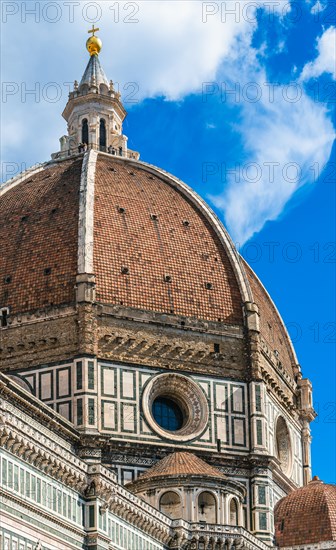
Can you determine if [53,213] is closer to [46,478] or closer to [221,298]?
[221,298]

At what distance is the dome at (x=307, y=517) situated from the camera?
52781 millimetres

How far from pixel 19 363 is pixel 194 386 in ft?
22.4

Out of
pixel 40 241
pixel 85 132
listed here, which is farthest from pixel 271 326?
pixel 85 132

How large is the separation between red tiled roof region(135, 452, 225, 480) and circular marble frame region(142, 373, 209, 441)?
6.85 feet

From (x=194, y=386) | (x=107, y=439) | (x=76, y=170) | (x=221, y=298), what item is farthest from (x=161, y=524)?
(x=76, y=170)

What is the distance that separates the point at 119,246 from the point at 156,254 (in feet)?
5.50

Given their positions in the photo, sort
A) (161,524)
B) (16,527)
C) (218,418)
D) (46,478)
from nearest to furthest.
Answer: (16,527)
(46,478)
(161,524)
(218,418)

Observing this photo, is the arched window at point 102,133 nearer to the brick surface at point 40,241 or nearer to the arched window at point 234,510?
the brick surface at point 40,241

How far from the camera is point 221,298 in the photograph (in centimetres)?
5784

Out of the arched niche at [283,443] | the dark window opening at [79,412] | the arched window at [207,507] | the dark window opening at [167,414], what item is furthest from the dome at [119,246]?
the arched window at [207,507]

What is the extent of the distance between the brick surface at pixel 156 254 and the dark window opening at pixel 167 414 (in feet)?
11.8

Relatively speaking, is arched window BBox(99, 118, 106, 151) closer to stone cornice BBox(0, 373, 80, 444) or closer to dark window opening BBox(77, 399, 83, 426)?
dark window opening BBox(77, 399, 83, 426)

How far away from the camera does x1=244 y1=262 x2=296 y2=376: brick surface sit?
6038 cm

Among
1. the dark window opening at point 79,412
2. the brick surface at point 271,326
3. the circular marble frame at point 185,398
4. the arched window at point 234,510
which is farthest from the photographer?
the brick surface at point 271,326
